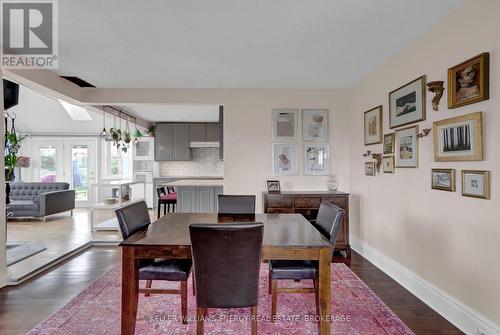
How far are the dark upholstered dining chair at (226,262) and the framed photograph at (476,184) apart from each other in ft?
4.84

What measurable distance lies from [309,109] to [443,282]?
2742mm

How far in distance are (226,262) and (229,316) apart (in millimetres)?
872

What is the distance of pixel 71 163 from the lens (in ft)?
25.9

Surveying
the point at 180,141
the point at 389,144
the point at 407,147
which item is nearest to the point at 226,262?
the point at 407,147

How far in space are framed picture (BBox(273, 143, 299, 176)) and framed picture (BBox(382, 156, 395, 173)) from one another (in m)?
1.31

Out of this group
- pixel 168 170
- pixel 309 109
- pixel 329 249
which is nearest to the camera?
pixel 329 249

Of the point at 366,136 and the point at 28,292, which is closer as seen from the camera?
the point at 28,292

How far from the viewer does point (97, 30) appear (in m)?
2.46

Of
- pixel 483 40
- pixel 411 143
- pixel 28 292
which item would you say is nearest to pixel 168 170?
pixel 28 292

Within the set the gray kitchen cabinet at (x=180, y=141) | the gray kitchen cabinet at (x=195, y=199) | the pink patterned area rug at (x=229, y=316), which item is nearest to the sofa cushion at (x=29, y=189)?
the gray kitchen cabinet at (x=180, y=141)

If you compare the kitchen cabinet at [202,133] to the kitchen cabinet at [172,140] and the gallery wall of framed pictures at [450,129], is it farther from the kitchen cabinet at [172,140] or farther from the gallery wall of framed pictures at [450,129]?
the gallery wall of framed pictures at [450,129]

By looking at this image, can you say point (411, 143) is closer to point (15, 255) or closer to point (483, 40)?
point (483, 40)

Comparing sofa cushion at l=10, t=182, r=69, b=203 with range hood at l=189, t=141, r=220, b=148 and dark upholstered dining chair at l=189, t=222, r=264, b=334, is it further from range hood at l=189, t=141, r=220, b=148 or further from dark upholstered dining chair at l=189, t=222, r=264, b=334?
dark upholstered dining chair at l=189, t=222, r=264, b=334

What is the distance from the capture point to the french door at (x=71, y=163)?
784 cm
